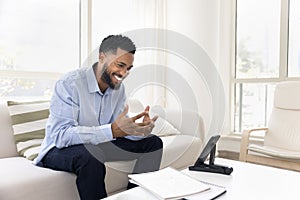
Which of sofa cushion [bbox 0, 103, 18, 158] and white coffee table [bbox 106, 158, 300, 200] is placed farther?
sofa cushion [bbox 0, 103, 18, 158]

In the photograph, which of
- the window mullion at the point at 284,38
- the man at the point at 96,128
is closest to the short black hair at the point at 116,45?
the man at the point at 96,128

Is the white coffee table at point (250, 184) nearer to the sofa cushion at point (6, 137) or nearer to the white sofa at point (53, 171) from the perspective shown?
the white sofa at point (53, 171)

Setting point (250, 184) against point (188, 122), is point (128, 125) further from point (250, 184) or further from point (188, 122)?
point (188, 122)

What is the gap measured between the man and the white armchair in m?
1.10

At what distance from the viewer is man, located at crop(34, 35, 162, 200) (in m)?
1.46

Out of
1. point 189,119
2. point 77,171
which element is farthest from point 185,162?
point 77,171

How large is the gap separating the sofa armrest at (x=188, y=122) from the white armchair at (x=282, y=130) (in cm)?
42

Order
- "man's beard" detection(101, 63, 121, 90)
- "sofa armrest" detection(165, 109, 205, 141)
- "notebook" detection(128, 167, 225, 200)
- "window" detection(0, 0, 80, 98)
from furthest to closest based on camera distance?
"window" detection(0, 0, 80, 98) < "sofa armrest" detection(165, 109, 205, 141) < "man's beard" detection(101, 63, 121, 90) < "notebook" detection(128, 167, 225, 200)

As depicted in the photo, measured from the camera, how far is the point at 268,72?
3.55 metres

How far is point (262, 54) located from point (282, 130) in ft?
3.82

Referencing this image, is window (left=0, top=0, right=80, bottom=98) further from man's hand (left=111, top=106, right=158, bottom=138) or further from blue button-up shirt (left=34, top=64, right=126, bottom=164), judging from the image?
man's hand (left=111, top=106, right=158, bottom=138)

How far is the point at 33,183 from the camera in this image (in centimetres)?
136

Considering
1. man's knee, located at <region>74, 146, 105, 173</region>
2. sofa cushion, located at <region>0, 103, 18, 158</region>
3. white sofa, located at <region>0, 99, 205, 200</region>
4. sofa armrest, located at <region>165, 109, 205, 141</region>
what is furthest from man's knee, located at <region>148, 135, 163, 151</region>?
sofa cushion, located at <region>0, 103, 18, 158</region>

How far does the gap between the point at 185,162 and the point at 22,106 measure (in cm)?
121
